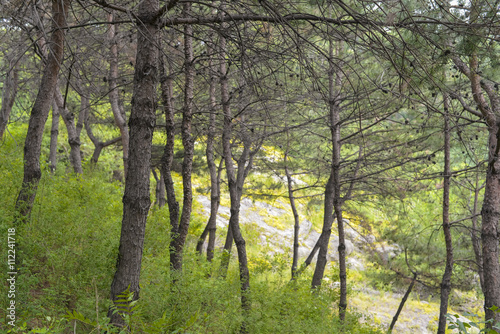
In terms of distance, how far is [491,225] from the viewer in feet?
18.9

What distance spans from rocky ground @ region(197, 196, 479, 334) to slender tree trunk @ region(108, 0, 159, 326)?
10.3 metres

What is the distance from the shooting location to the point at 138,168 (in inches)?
128

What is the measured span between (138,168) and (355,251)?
57.7ft

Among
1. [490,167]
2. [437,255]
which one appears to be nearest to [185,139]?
[490,167]

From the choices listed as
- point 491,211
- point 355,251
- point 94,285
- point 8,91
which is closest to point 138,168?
point 94,285

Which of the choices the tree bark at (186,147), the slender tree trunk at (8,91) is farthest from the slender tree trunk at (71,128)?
the tree bark at (186,147)

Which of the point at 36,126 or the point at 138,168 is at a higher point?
the point at 36,126

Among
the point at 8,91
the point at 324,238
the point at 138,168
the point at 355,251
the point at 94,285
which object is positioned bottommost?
the point at 94,285

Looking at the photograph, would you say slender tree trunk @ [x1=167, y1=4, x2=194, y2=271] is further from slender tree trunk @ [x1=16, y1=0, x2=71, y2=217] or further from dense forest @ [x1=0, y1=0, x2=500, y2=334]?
slender tree trunk @ [x1=16, y1=0, x2=71, y2=217]

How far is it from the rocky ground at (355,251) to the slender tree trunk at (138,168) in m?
10.3

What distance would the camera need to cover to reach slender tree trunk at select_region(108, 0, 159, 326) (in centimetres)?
324

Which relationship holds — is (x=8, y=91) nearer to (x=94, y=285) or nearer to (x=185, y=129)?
(x=185, y=129)

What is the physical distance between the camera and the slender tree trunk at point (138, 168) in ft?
10.6

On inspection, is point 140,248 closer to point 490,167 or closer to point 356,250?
point 490,167
